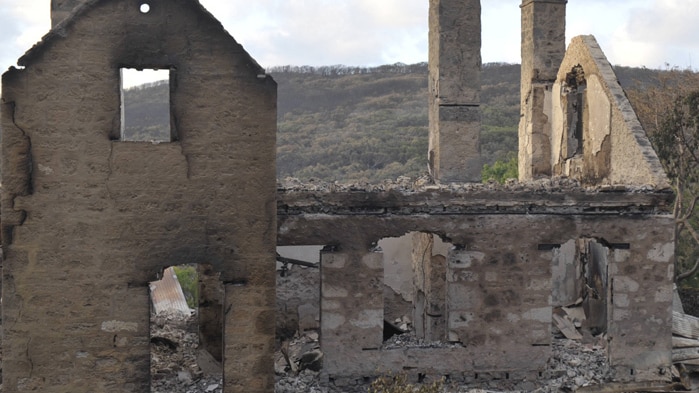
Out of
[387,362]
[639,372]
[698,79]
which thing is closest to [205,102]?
[387,362]

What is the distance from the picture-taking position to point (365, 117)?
44.2 meters

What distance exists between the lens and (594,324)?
39.6 feet

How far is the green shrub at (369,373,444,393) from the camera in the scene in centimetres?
823

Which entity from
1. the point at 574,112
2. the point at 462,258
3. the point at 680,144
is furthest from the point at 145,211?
the point at 680,144

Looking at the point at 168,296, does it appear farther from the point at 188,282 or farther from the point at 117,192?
the point at 117,192

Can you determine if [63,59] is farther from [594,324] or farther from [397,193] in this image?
[594,324]

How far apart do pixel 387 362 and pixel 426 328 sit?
2.15 meters

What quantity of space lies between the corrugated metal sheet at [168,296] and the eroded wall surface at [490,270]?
518 cm

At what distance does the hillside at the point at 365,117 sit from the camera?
33781 millimetres

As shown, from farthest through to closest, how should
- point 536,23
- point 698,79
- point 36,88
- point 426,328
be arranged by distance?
point 698,79 < point 536,23 < point 426,328 < point 36,88

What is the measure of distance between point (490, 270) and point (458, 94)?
16.0 feet

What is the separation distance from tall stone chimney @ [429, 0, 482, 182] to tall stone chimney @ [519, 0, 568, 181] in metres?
0.93

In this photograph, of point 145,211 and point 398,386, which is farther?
point 398,386

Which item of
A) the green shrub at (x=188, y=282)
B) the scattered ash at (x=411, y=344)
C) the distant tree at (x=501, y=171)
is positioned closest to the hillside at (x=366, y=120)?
the distant tree at (x=501, y=171)
